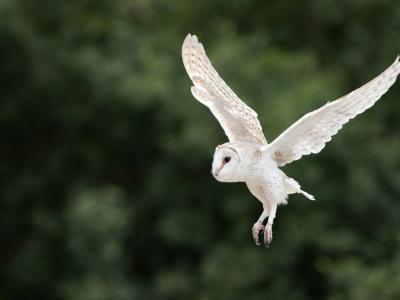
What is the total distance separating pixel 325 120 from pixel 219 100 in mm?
646

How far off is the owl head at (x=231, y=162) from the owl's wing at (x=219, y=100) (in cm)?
28

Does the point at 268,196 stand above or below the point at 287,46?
below

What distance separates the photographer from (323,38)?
14.4 m

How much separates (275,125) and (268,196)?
730cm

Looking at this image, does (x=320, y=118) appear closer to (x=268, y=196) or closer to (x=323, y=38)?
(x=268, y=196)

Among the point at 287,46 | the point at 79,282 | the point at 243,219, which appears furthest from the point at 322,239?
the point at 287,46

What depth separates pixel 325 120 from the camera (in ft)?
11.5

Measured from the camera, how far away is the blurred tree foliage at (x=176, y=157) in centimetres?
1134

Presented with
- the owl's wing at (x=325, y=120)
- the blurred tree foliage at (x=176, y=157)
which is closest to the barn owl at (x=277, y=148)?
the owl's wing at (x=325, y=120)

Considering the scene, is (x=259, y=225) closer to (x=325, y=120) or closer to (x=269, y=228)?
(x=269, y=228)

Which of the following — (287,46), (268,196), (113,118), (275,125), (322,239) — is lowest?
(268,196)

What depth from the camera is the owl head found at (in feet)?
10.6

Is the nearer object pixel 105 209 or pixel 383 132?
pixel 105 209

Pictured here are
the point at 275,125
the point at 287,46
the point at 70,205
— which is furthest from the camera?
the point at 287,46
